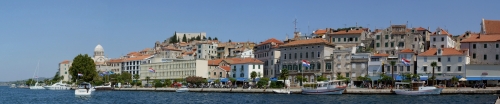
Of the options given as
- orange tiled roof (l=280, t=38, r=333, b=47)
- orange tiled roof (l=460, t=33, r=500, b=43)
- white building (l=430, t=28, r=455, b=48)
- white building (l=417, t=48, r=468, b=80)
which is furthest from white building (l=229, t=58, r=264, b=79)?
orange tiled roof (l=460, t=33, r=500, b=43)

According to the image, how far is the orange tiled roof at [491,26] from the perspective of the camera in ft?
287

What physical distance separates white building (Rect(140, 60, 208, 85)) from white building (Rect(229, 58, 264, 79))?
9182 mm

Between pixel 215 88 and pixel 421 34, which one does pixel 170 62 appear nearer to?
pixel 215 88

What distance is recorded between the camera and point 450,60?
3108 inches

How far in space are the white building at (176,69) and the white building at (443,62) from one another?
42917 mm

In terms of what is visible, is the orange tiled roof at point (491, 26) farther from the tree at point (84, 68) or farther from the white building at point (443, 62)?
the tree at point (84, 68)

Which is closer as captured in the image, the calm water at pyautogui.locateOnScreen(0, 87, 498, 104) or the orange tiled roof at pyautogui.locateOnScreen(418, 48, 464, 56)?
the calm water at pyautogui.locateOnScreen(0, 87, 498, 104)

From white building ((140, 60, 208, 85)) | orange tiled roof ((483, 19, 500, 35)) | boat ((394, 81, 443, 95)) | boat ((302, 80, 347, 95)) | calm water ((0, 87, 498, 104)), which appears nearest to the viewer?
calm water ((0, 87, 498, 104))

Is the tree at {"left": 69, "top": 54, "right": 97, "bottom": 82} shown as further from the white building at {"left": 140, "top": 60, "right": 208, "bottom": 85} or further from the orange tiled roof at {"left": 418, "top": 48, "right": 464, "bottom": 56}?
the orange tiled roof at {"left": 418, "top": 48, "right": 464, "bottom": 56}

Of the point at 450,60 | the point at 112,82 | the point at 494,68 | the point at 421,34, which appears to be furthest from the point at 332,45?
the point at 112,82

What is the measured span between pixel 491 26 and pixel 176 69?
56216 millimetres

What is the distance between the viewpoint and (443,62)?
7938 centimetres

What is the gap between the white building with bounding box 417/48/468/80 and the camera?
256 feet

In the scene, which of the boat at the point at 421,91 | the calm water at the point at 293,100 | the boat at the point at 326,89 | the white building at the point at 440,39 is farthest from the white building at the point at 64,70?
the boat at the point at 421,91
